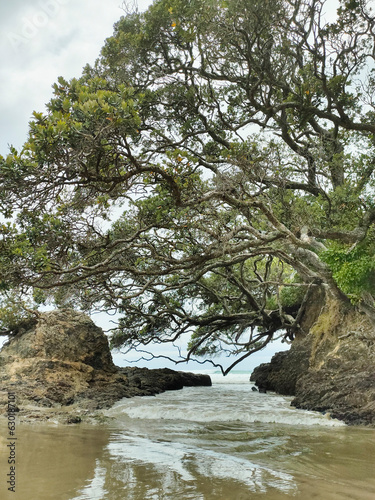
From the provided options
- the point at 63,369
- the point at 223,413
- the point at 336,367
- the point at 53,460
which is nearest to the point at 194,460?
the point at 53,460

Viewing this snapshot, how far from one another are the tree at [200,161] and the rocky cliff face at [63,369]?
3.19 ft

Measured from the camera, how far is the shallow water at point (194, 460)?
363 cm

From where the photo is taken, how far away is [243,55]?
978cm

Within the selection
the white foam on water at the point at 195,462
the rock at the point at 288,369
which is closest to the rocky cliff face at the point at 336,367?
the rock at the point at 288,369

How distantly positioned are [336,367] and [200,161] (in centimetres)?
652

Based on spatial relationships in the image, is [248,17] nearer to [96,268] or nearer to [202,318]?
[96,268]

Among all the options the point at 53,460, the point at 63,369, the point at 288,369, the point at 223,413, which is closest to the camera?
Result: the point at 53,460

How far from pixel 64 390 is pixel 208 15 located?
9.74 m

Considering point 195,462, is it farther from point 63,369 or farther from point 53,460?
point 63,369

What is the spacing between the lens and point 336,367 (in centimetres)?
1067

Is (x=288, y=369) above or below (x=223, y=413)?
above

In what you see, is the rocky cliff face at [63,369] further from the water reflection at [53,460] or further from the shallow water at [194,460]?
the water reflection at [53,460]

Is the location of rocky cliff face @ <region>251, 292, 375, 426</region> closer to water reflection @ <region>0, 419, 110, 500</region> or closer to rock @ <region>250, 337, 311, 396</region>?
rock @ <region>250, 337, 311, 396</region>

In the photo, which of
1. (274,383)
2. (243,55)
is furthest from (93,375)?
(243,55)
